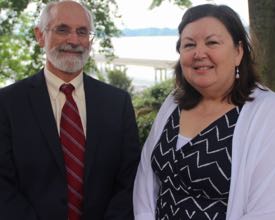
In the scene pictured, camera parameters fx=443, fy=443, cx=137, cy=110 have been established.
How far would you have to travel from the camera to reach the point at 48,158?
106 inches

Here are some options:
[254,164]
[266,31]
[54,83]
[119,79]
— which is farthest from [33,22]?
[119,79]

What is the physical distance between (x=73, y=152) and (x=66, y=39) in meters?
0.71

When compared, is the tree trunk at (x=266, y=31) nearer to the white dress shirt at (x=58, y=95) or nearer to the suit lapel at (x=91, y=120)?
the suit lapel at (x=91, y=120)

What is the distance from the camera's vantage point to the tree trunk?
4180 millimetres

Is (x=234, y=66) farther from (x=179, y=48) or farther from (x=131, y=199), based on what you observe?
(x=131, y=199)

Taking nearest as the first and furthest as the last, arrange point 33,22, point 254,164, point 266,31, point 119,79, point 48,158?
1. point 254,164
2. point 48,158
3. point 266,31
4. point 33,22
5. point 119,79

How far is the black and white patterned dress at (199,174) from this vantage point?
7.79 ft

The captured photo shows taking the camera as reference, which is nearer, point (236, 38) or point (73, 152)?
point (236, 38)

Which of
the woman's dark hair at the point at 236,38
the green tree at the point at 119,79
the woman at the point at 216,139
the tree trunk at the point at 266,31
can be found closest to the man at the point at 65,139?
the woman at the point at 216,139

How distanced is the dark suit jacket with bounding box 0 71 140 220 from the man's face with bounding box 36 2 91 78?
0.62 feet

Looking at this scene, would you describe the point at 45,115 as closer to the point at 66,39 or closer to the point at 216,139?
the point at 66,39

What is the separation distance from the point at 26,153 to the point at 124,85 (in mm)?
15193

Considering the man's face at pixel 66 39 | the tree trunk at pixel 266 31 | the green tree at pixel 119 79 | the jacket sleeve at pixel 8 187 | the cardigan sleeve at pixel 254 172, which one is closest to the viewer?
the cardigan sleeve at pixel 254 172

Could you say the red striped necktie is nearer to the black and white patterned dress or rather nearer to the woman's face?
the black and white patterned dress
